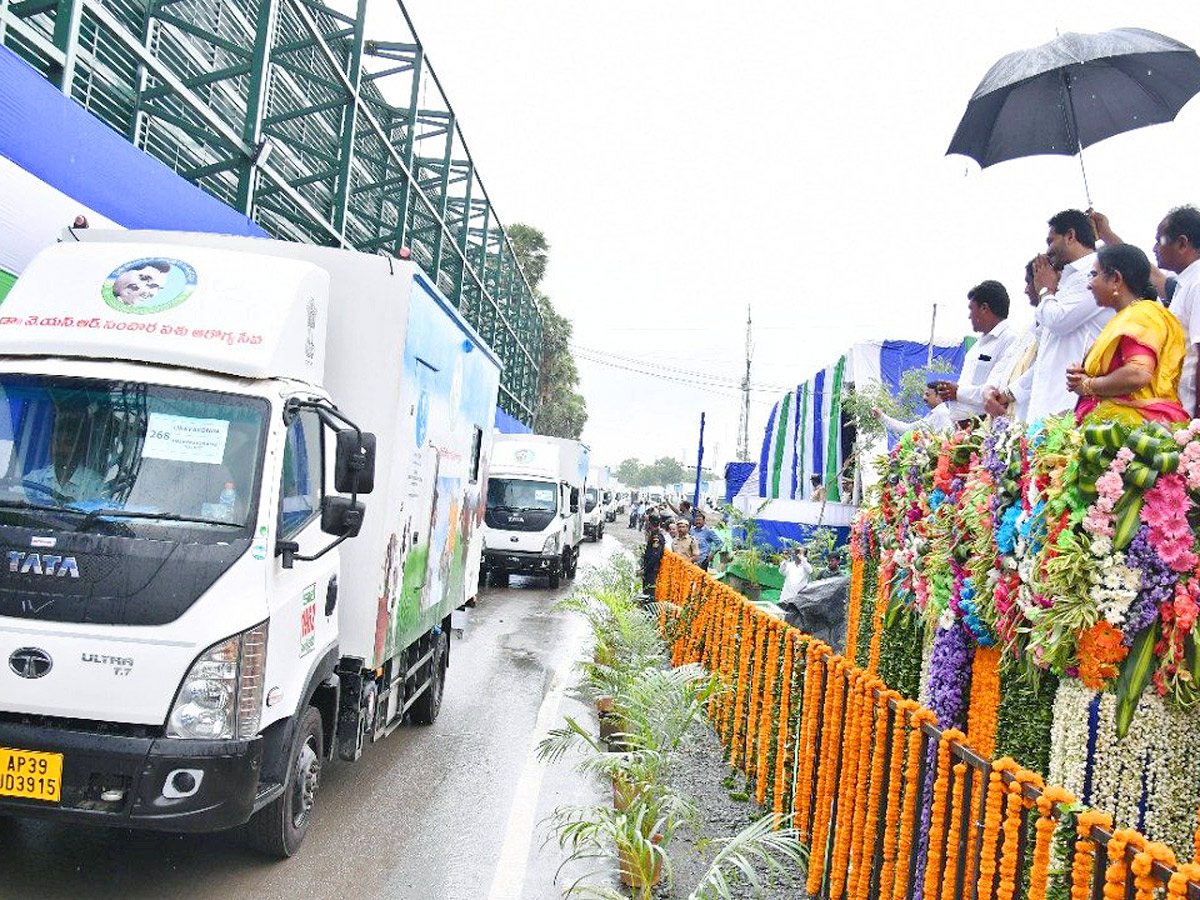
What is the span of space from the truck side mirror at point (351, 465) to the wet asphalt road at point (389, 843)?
1.78m

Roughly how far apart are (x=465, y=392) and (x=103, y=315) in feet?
13.1

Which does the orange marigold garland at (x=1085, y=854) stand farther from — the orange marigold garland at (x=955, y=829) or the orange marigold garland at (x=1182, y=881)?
the orange marigold garland at (x=955, y=829)

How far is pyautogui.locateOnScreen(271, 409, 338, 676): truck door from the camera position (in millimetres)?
4789

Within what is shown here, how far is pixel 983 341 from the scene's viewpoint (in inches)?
267

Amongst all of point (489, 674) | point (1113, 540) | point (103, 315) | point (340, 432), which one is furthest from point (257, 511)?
point (489, 674)

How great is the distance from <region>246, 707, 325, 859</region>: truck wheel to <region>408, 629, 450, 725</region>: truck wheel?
2832 mm

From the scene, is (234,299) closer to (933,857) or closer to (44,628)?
(44,628)

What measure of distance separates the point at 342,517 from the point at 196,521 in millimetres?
687

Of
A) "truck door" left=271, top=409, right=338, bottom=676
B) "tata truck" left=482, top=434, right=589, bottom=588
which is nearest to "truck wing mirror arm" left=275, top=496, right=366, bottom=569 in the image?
"truck door" left=271, top=409, right=338, bottom=676

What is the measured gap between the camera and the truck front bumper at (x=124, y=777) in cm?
413

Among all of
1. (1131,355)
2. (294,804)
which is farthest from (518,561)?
(1131,355)

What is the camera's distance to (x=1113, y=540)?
3.60 metres

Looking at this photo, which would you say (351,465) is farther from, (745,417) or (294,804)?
(745,417)

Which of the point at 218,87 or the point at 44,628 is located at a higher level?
the point at 218,87
